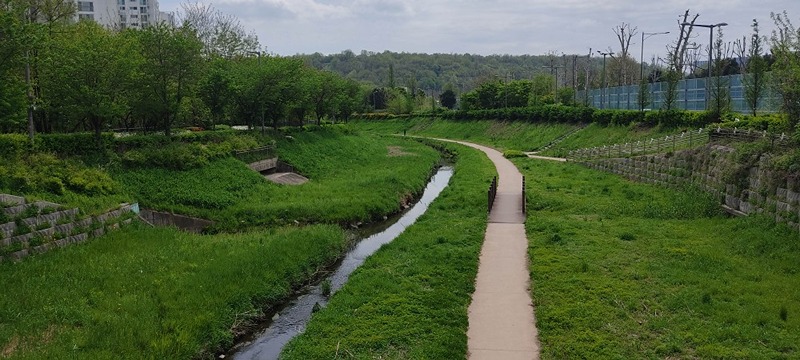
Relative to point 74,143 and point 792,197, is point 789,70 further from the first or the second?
point 74,143

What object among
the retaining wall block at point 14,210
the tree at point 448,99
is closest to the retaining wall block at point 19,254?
the retaining wall block at point 14,210

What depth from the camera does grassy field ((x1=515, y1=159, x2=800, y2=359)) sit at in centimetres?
1087

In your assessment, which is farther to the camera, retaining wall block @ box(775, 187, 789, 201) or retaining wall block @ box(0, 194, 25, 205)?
retaining wall block @ box(775, 187, 789, 201)

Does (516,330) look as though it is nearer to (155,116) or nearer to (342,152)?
(155,116)

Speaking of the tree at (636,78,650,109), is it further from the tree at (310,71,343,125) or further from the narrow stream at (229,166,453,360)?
the narrow stream at (229,166,453,360)

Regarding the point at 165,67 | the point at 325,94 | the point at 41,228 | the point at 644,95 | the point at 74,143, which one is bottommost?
the point at 41,228

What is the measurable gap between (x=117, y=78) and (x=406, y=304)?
19.6 meters

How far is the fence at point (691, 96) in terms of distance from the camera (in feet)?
109

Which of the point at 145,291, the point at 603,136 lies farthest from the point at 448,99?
the point at 145,291

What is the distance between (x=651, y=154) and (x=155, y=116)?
92.2 ft

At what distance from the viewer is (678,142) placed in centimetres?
2944

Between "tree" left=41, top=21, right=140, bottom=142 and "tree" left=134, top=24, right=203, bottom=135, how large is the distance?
133 inches

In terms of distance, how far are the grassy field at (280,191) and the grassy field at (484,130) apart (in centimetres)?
1984

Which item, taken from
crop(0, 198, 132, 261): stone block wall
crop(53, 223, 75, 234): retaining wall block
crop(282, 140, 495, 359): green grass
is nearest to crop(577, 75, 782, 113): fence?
crop(282, 140, 495, 359): green grass
